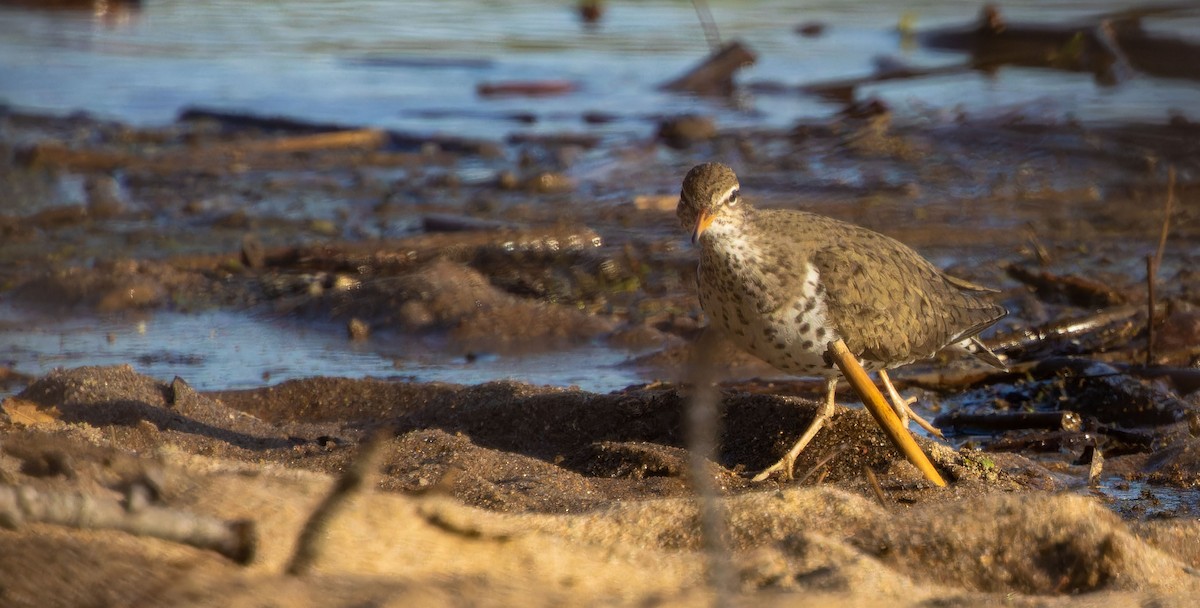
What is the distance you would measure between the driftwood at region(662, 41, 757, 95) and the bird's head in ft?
28.9

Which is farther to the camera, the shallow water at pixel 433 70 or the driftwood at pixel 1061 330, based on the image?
the shallow water at pixel 433 70

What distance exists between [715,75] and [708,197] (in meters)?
9.02

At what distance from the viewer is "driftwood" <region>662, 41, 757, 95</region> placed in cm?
1352

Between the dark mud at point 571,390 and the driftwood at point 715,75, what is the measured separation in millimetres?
1967

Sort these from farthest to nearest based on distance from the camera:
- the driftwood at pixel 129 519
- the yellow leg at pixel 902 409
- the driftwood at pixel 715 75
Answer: the driftwood at pixel 715 75 < the yellow leg at pixel 902 409 < the driftwood at pixel 129 519

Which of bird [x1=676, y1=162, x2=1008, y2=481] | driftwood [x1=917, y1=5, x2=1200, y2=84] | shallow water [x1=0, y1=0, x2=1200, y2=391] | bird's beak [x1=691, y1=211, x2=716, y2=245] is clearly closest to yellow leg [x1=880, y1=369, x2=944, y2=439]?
bird [x1=676, y1=162, x2=1008, y2=481]

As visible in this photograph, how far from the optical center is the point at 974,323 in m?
5.51

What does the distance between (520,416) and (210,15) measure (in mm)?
15054

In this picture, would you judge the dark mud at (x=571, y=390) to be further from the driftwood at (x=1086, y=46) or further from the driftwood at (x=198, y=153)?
the driftwood at (x=1086, y=46)

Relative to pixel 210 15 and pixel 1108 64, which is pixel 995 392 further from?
pixel 210 15

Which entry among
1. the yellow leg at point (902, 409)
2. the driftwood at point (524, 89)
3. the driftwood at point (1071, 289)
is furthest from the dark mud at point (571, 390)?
the driftwood at point (524, 89)

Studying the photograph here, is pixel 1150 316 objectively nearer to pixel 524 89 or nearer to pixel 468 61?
pixel 524 89

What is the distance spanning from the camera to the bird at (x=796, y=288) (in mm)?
4754

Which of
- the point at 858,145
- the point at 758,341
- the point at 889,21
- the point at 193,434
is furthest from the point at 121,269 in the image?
the point at 889,21
